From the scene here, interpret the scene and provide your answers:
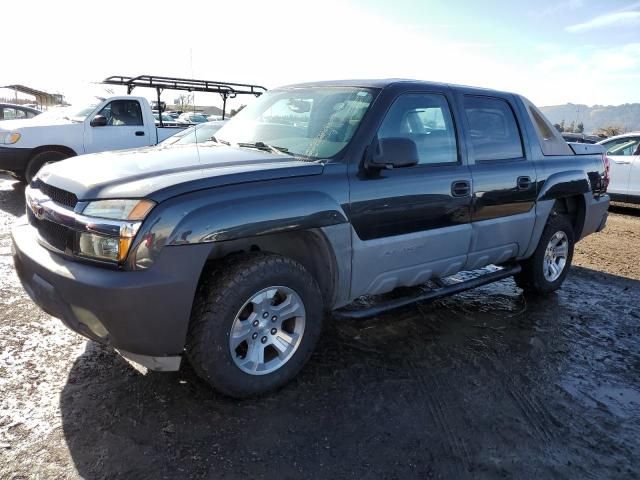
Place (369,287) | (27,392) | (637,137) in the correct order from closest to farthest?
1. (27,392)
2. (369,287)
3. (637,137)

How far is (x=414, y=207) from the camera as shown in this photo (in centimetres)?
343

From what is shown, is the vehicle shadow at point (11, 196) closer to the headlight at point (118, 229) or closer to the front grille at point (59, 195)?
the front grille at point (59, 195)

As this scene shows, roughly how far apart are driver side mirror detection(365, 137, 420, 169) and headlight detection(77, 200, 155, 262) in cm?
136

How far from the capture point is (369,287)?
3.35 metres

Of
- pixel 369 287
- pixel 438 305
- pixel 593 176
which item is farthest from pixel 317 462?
pixel 593 176

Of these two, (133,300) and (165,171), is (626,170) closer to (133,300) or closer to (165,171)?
(165,171)

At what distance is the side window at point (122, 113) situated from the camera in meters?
9.58

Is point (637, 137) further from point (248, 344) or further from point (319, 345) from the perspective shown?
point (248, 344)

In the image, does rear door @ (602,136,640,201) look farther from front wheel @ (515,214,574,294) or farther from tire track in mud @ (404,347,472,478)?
tire track in mud @ (404,347,472,478)

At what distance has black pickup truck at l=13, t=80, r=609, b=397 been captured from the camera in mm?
2467

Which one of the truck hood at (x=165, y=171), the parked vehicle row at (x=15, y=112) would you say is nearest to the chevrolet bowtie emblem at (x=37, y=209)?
the truck hood at (x=165, y=171)

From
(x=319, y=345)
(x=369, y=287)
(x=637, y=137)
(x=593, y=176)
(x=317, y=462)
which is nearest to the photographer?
(x=317, y=462)

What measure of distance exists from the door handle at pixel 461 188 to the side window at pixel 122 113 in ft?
25.5

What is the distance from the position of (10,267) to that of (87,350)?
6.92 feet
